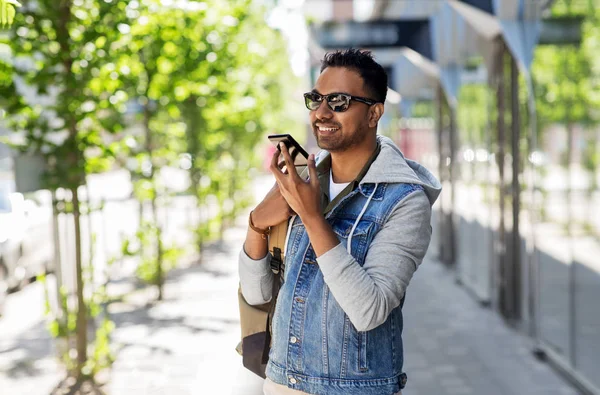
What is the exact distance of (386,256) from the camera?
2170 millimetres

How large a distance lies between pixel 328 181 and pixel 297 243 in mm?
215

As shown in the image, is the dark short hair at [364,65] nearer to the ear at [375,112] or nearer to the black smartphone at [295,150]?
the ear at [375,112]

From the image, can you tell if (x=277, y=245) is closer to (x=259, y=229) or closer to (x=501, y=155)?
(x=259, y=229)

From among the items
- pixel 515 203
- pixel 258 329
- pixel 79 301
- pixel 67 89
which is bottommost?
pixel 79 301

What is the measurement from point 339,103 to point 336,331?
600mm

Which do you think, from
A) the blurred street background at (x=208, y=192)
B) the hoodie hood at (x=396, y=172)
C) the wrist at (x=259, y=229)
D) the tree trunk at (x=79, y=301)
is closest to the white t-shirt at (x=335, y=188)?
the hoodie hood at (x=396, y=172)

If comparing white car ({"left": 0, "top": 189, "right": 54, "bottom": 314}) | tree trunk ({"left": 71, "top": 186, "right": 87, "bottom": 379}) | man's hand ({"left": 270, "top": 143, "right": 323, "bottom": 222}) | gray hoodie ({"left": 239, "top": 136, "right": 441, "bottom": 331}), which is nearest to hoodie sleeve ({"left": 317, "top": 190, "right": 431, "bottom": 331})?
gray hoodie ({"left": 239, "top": 136, "right": 441, "bottom": 331})

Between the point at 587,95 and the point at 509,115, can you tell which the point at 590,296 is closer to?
the point at 587,95

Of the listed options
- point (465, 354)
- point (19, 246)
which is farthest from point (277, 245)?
point (19, 246)

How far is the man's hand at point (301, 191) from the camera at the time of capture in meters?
2.16

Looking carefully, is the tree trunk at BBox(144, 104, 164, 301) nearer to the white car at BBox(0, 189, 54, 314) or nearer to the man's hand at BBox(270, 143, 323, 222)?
the white car at BBox(0, 189, 54, 314)

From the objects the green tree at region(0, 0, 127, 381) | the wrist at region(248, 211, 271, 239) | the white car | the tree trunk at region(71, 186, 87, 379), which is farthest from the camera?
the white car

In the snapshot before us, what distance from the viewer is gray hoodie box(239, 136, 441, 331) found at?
210 centimetres

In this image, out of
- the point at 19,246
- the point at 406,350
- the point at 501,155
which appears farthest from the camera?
the point at 19,246
